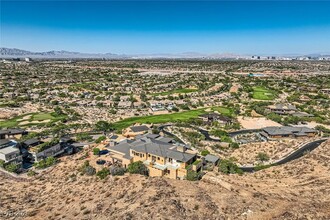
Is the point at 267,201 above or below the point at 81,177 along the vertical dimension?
above

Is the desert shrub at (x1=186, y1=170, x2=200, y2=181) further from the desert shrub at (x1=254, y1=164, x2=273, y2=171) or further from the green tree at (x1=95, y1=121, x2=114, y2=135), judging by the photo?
the green tree at (x1=95, y1=121, x2=114, y2=135)

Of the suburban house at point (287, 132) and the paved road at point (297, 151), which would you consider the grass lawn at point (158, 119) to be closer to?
the paved road at point (297, 151)

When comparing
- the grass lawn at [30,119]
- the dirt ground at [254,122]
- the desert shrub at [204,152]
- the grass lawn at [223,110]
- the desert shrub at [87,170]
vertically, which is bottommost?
the grass lawn at [30,119]

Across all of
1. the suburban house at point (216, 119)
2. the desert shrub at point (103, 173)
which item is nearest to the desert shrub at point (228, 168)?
the desert shrub at point (103, 173)

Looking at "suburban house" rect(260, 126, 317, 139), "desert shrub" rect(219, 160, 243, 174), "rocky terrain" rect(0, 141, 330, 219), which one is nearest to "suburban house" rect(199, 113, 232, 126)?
"suburban house" rect(260, 126, 317, 139)

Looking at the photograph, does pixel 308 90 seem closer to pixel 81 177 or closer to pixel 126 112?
pixel 126 112

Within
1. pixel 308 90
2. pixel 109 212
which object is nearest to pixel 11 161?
pixel 109 212
